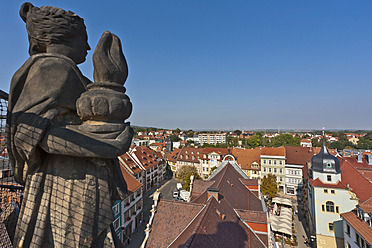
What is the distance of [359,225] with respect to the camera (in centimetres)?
1550

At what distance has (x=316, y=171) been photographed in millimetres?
21969

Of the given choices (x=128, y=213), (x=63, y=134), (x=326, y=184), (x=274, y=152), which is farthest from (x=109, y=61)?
(x=274, y=152)

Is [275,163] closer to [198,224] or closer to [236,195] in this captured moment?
[236,195]

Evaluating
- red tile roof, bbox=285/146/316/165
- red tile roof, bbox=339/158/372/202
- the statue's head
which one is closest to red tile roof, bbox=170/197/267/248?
the statue's head

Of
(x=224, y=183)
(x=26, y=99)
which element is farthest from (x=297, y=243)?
(x=26, y=99)

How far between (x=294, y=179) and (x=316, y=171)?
1816cm

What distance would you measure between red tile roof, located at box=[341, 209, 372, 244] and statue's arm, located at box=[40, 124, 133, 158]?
18815mm

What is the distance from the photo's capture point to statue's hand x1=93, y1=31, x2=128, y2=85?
102 inches

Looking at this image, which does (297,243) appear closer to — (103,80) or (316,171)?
(316,171)

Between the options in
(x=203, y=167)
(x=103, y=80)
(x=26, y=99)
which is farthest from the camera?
(x=203, y=167)

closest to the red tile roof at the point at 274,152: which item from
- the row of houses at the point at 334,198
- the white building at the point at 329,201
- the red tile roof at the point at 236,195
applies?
the row of houses at the point at 334,198

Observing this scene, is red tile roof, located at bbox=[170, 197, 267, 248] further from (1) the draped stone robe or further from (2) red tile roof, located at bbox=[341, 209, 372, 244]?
(2) red tile roof, located at bbox=[341, 209, 372, 244]

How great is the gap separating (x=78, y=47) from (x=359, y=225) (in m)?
22.2

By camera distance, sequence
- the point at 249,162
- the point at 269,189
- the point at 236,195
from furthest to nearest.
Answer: the point at 249,162 < the point at 269,189 < the point at 236,195
